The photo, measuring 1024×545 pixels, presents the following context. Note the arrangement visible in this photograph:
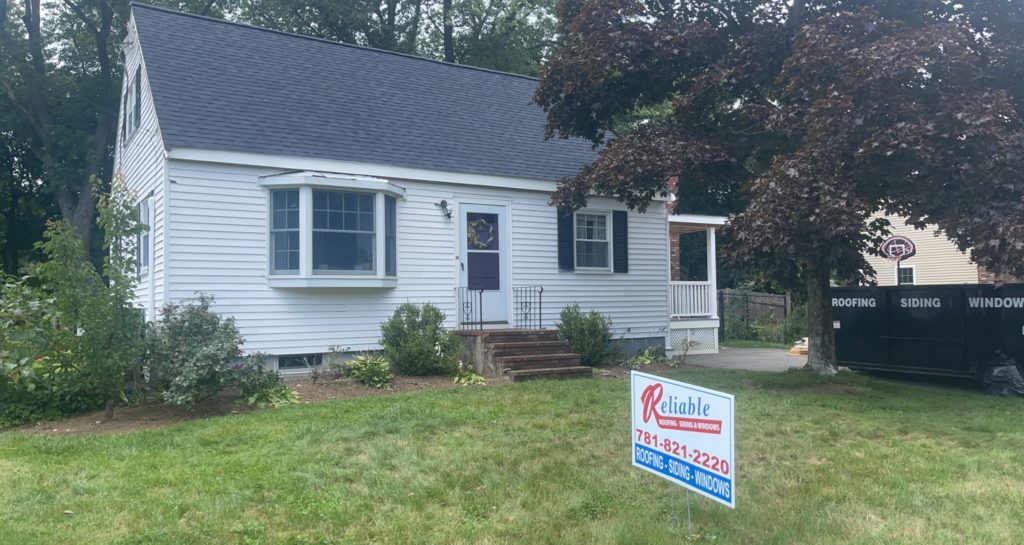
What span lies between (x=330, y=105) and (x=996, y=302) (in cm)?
1036

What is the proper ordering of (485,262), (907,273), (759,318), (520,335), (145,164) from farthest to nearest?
(907,273) → (759,318) → (485,262) → (145,164) → (520,335)

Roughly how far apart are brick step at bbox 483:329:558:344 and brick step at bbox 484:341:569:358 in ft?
0.55

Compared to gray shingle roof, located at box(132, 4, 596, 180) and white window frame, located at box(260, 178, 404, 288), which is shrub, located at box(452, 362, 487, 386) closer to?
white window frame, located at box(260, 178, 404, 288)

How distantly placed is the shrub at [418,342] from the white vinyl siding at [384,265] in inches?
29.1

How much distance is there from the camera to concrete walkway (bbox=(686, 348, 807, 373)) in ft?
44.8

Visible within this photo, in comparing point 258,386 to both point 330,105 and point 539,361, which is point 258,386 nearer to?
point 539,361

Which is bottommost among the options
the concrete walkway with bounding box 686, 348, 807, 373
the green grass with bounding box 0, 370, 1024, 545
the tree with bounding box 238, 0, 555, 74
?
the green grass with bounding box 0, 370, 1024, 545

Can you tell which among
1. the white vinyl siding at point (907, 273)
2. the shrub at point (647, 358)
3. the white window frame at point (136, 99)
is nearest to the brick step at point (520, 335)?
the shrub at point (647, 358)

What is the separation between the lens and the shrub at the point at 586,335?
12234mm

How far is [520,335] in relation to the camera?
38.4 ft

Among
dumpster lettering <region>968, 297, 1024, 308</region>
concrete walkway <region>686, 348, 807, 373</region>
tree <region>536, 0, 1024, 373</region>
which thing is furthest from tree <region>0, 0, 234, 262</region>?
dumpster lettering <region>968, 297, 1024, 308</region>


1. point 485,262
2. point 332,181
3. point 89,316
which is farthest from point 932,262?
point 89,316

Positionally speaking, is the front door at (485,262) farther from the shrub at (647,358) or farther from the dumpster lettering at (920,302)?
the dumpster lettering at (920,302)

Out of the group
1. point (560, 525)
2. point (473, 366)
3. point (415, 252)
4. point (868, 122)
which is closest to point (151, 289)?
point (415, 252)
